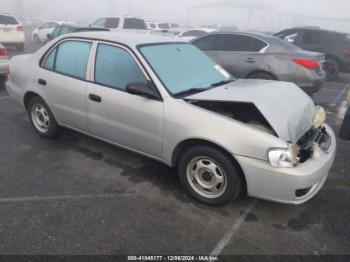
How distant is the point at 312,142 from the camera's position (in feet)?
10.9

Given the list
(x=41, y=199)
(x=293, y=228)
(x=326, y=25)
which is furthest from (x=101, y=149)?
(x=326, y=25)

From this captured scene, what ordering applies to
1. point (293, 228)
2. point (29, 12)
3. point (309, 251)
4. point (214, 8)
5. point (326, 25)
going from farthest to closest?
point (214, 8)
point (29, 12)
point (326, 25)
point (293, 228)
point (309, 251)

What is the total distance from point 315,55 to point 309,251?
5811mm

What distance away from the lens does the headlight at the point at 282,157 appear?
9.48 ft

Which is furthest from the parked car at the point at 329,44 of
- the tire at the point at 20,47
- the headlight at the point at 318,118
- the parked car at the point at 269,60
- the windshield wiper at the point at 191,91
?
the tire at the point at 20,47

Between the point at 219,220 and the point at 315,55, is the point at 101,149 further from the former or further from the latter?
the point at 315,55

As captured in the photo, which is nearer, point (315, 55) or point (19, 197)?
point (19, 197)

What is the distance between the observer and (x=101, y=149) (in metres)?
4.77

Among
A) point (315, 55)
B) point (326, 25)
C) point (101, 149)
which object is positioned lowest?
point (326, 25)

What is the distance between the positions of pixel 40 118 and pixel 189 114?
111 inches

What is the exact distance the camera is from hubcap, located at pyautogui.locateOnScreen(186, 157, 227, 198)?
3.30 metres

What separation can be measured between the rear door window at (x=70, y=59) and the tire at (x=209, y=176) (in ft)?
5.94

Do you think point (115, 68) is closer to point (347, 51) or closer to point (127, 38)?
point (127, 38)

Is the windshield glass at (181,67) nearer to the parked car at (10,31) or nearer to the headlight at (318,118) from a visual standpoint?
the headlight at (318,118)
